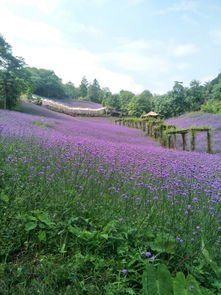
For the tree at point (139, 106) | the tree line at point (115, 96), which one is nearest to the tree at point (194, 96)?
the tree line at point (115, 96)

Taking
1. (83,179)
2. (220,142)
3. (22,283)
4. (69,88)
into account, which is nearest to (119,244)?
(22,283)

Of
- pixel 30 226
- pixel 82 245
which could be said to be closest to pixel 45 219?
pixel 30 226

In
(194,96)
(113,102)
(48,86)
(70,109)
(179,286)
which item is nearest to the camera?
(179,286)

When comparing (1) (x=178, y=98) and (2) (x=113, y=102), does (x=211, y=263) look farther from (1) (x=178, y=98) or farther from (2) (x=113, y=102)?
(2) (x=113, y=102)

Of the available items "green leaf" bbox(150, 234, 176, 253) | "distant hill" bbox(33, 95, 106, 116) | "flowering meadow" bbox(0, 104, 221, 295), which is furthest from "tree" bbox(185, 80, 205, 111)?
"green leaf" bbox(150, 234, 176, 253)

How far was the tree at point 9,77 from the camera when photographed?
20375 millimetres

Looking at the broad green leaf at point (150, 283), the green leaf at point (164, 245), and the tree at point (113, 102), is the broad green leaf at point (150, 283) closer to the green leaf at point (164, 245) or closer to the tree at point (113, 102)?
the green leaf at point (164, 245)

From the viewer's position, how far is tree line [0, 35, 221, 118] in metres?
20.9

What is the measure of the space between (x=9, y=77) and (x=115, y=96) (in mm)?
42174

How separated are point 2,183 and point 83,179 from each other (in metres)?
1.10

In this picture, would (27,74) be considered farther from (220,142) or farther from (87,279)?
(87,279)

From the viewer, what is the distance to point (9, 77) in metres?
20.6

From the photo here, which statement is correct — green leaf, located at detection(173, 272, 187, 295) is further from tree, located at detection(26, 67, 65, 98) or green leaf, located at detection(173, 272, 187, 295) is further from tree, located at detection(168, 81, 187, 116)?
tree, located at detection(26, 67, 65, 98)

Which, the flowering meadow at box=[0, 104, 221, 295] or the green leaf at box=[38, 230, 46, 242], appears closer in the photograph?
the flowering meadow at box=[0, 104, 221, 295]
